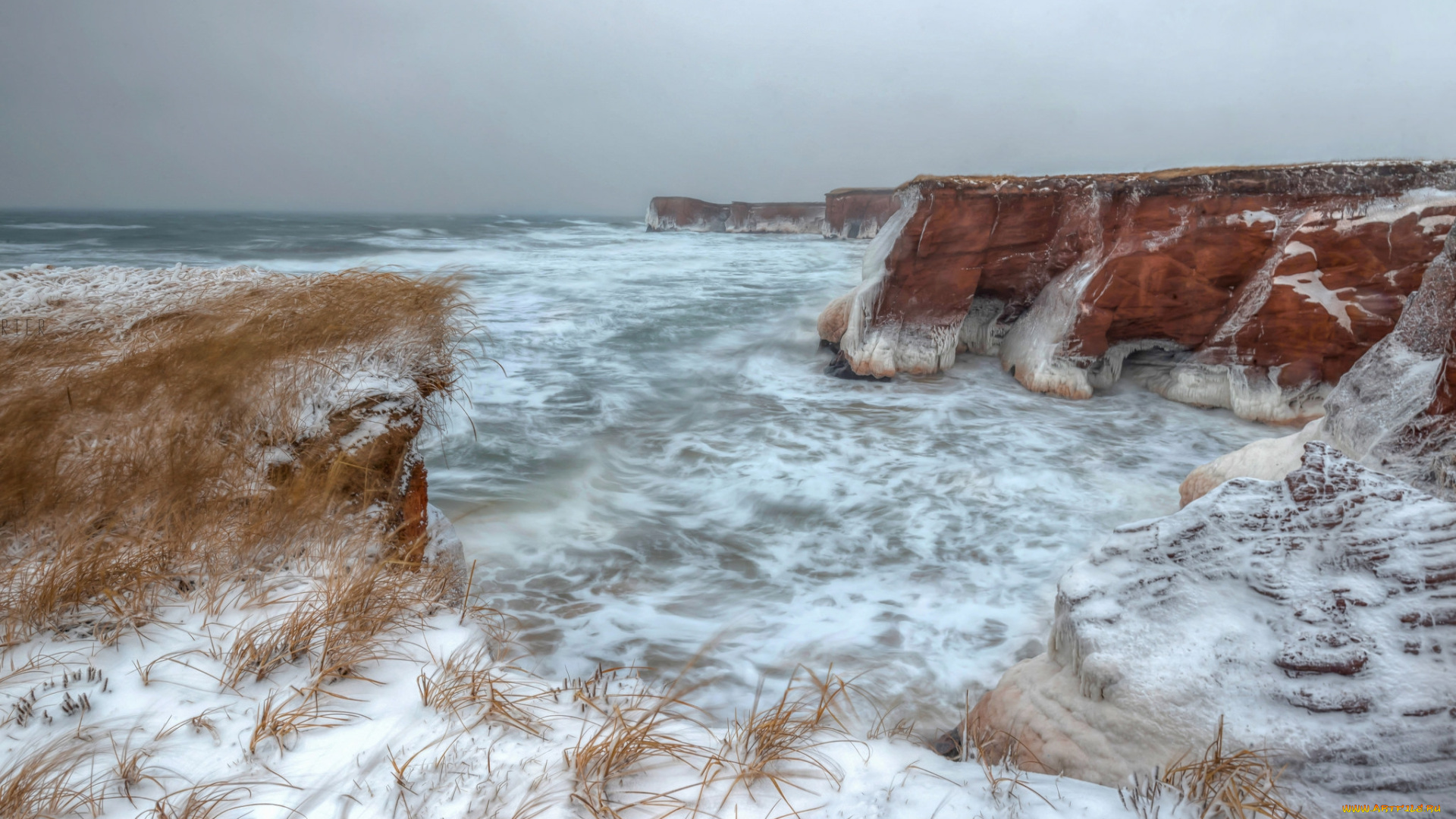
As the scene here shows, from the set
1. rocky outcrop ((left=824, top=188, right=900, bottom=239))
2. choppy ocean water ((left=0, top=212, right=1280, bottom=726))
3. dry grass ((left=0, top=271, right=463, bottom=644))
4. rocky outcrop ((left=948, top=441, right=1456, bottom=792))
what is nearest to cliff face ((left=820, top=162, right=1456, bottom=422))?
choppy ocean water ((left=0, top=212, right=1280, bottom=726))

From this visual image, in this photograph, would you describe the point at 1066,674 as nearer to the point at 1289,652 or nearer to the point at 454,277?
the point at 1289,652

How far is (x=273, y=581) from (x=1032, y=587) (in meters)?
3.54

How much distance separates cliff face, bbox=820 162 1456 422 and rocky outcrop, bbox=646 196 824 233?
39238 millimetres

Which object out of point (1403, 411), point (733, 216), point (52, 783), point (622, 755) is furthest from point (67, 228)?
point (1403, 411)

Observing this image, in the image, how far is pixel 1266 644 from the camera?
5.77 ft

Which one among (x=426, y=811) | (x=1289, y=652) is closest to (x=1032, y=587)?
(x=1289, y=652)

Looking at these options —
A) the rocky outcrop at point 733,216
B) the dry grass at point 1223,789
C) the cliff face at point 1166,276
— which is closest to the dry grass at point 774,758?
the dry grass at point 1223,789

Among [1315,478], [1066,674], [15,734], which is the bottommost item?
[1066,674]

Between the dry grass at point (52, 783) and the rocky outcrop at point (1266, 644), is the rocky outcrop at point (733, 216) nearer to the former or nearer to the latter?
the rocky outcrop at point (1266, 644)

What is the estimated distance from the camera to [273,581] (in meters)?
2.02

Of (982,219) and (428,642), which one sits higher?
(982,219)

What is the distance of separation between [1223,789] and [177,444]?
340 cm

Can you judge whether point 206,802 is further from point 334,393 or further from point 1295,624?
point 1295,624

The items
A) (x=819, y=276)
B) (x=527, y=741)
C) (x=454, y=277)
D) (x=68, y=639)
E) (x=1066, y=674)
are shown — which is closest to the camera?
(x=527, y=741)
